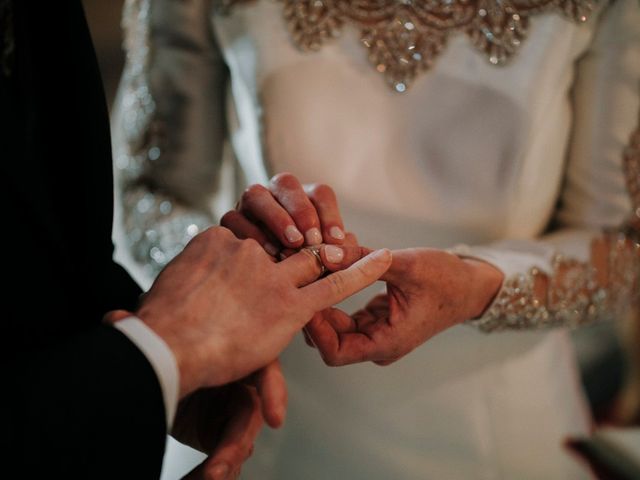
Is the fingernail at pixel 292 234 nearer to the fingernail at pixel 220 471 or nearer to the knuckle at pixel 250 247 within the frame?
the knuckle at pixel 250 247

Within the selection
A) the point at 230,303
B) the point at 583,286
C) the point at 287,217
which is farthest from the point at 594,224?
the point at 230,303

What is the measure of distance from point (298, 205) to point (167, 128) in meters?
0.34

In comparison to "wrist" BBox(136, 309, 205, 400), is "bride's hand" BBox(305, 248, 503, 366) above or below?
below

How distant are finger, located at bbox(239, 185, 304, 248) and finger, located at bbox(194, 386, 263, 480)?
0.14 meters

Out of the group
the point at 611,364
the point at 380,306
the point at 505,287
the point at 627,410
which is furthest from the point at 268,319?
the point at 611,364

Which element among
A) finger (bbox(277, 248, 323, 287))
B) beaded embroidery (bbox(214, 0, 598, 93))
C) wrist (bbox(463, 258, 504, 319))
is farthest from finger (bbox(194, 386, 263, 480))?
beaded embroidery (bbox(214, 0, 598, 93))

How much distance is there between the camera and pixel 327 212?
24.1 inches

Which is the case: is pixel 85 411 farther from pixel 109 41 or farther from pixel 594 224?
pixel 109 41

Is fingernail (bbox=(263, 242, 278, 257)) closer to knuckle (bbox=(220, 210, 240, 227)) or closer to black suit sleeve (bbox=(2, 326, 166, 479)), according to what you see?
knuckle (bbox=(220, 210, 240, 227))

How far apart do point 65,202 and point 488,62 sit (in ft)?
1.61

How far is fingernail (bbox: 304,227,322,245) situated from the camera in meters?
0.58

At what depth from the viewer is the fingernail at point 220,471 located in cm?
51

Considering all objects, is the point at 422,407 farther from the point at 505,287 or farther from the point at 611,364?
the point at 611,364

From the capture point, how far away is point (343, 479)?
0.79 metres
